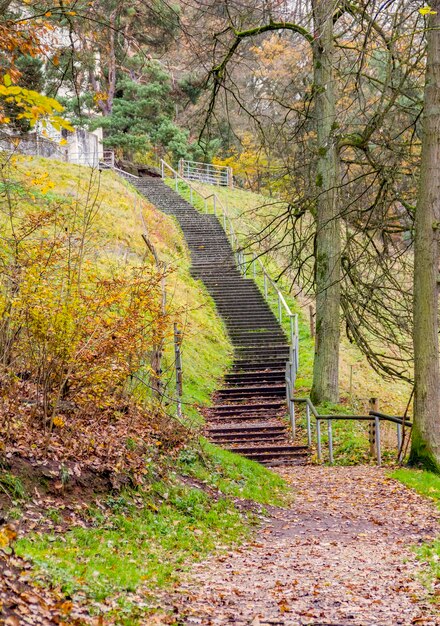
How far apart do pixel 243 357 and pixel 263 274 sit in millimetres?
5825

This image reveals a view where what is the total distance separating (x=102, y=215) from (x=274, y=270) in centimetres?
782

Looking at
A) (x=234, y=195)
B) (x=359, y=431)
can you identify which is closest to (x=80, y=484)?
(x=359, y=431)

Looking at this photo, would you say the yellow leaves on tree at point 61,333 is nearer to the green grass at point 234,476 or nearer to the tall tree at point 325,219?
the green grass at point 234,476

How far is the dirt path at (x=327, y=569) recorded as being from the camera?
5703 mm

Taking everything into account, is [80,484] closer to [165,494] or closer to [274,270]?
[165,494]

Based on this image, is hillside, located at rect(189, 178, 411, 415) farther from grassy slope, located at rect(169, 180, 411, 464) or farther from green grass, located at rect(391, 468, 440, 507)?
green grass, located at rect(391, 468, 440, 507)

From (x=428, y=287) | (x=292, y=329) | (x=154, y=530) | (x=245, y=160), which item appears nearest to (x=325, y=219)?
(x=428, y=287)

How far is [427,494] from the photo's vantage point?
10.8 metres

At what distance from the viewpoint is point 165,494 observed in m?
9.01

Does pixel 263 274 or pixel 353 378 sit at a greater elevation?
pixel 263 274

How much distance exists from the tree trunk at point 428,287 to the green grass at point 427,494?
1.19ft

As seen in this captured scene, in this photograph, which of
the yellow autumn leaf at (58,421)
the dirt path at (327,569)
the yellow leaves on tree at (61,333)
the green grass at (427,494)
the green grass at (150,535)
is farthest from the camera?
the yellow leaves on tree at (61,333)

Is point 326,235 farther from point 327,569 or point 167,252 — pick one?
point 167,252

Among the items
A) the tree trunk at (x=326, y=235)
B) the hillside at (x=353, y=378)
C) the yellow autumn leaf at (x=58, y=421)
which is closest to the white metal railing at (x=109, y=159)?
the hillside at (x=353, y=378)
